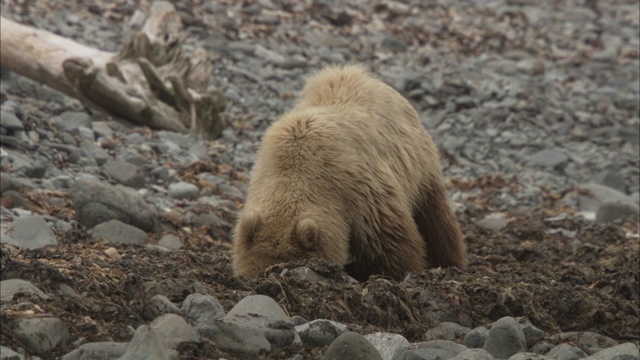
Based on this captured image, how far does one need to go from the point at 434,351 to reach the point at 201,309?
115 centimetres

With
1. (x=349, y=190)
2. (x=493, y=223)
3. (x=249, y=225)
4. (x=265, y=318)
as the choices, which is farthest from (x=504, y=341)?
(x=493, y=223)

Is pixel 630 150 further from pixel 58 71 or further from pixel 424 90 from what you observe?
pixel 58 71

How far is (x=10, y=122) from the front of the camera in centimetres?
1056

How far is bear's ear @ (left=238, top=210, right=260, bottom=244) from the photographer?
692 centimetres

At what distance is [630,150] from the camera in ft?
51.1

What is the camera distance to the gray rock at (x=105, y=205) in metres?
8.93

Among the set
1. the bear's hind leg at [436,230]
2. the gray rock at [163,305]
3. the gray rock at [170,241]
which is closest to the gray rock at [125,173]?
the gray rock at [170,241]

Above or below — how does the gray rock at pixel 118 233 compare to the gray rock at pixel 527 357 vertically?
below

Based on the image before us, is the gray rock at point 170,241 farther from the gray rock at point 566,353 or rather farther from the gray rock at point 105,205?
the gray rock at point 566,353

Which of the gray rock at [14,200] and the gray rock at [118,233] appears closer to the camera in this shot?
the gray rock at [118,233]

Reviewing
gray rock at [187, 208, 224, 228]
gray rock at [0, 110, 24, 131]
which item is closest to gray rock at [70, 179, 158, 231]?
gray rock at [187, 208, 224, 228]

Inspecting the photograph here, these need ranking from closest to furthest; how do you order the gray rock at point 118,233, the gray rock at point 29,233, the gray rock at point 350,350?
the gray rock at point 350,350 < the gray rock at point 29,233 < the gray rock at point 118,233

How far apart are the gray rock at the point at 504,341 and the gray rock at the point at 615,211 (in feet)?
21.6

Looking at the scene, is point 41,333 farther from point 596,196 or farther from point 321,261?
point 596,196
